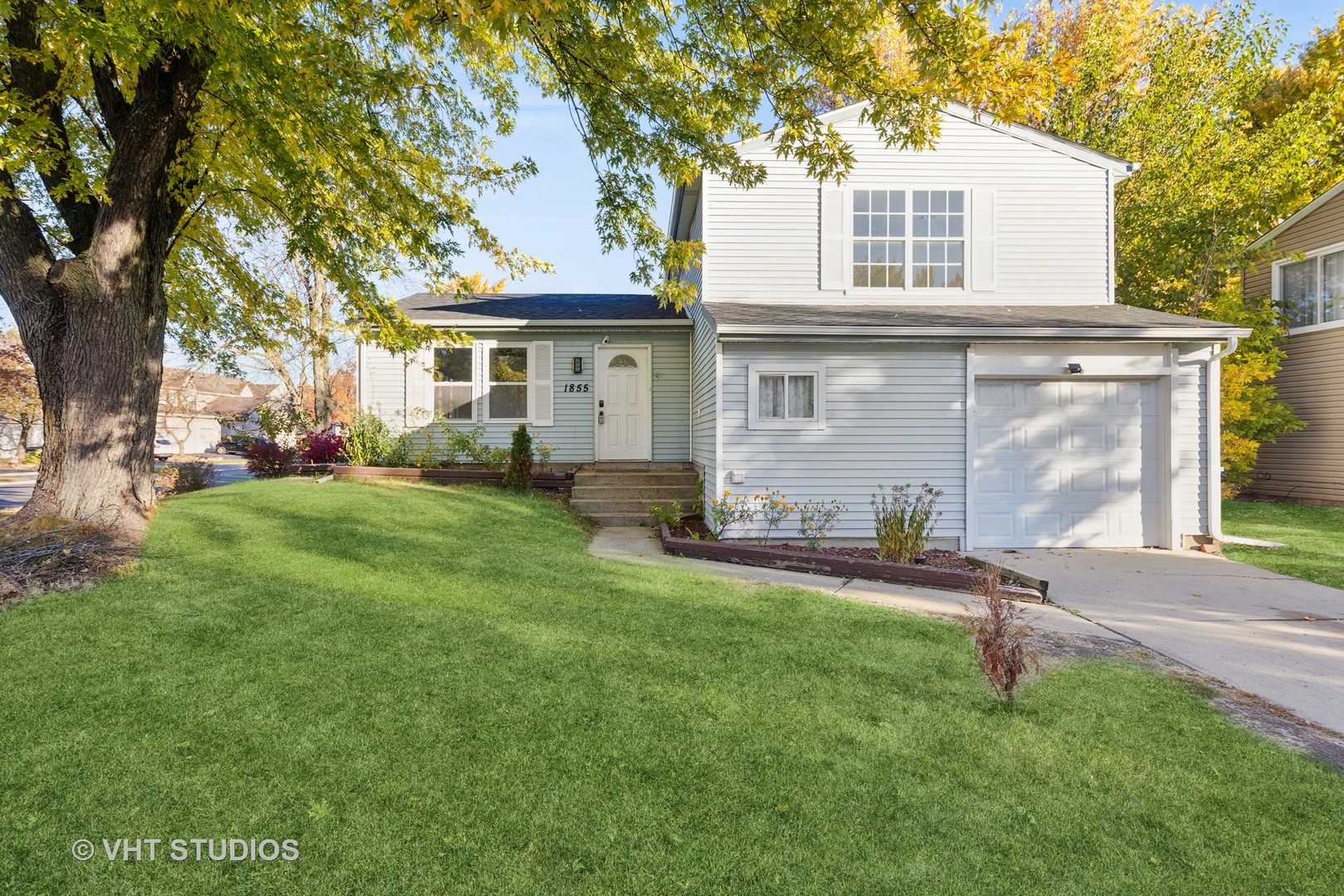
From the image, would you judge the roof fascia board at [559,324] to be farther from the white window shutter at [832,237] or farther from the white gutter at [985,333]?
the white gutter at [985,333]

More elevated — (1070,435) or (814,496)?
(1070,435)

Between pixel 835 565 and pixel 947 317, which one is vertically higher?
pixel 947 317

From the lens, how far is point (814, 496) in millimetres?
8266

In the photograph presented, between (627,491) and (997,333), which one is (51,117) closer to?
(627,491)

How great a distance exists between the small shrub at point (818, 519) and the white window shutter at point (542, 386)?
6.01m

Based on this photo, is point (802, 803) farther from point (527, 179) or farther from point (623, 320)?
point (623, 320)

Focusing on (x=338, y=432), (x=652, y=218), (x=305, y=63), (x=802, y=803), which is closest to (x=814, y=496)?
(x=652, y=218)

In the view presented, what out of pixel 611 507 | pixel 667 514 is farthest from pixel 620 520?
pixel 667 514

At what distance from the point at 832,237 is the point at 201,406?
156 feet

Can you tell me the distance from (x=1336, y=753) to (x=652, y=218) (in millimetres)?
6102

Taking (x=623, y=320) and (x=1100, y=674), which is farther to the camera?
(x=623, y=320)

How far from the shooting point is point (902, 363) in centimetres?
834

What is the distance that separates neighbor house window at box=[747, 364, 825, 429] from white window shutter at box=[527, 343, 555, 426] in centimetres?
535

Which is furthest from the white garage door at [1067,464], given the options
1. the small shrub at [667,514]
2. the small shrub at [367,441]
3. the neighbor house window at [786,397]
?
the small shrub at [367,441]
